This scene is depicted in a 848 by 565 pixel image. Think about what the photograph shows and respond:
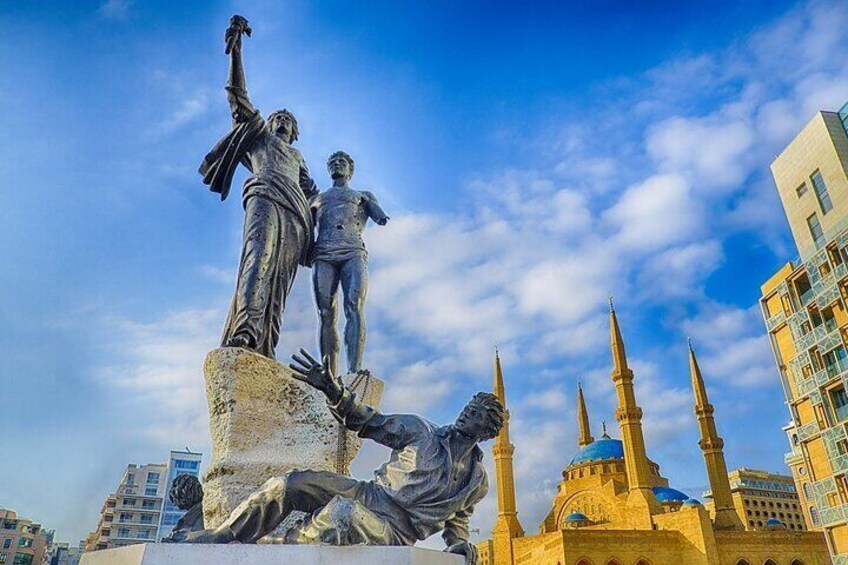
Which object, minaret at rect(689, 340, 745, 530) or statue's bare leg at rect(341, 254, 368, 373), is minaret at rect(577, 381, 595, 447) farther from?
statue's bare leg at rect(341, 254, 368, 373)

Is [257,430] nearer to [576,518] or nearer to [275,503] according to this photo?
[275,503]

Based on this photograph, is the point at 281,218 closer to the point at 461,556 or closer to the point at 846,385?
the point at 461,556

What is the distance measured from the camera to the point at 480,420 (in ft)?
11.1

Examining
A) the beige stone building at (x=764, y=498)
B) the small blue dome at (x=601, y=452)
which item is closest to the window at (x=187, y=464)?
the small blue dome at (x=601, y=452)

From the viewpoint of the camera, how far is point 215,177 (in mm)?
6031

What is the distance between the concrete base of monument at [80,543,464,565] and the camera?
270cm

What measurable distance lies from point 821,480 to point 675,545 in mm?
10584

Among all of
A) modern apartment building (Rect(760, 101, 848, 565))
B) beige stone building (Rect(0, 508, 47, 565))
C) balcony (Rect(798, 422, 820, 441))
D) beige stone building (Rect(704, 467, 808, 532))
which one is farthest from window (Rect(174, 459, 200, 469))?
beige stone building (Rect(704, 467, 808, 532))

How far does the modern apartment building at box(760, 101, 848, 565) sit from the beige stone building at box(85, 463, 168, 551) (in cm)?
4097

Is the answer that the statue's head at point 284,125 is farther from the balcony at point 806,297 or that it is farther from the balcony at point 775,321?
Answer: the balcony at point 775,321

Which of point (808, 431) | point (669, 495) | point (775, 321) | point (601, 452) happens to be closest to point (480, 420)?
point (808, 431)

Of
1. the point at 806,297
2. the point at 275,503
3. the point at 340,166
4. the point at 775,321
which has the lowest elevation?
the point at 275,503

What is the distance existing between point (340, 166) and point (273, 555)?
4.31m

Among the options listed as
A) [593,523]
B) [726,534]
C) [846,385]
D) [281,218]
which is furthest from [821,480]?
[281,218]
